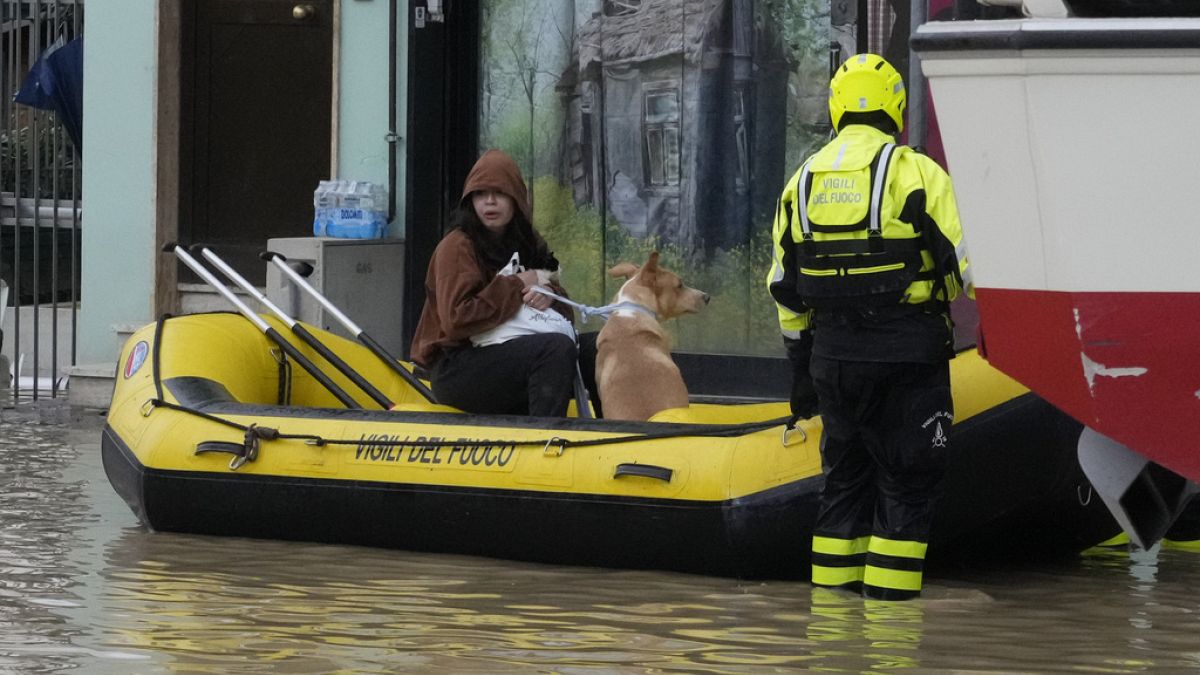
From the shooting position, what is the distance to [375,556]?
6953mm

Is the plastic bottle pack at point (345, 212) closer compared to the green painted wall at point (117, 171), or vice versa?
the plastic bottle pack at point (345, 212)

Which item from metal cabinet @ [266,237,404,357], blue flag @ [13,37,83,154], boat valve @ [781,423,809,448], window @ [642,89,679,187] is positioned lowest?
boat valve @ [781,423,809,448]

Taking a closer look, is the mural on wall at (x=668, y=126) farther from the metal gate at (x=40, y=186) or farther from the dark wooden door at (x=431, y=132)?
the metal gate at (x=40, y=186)

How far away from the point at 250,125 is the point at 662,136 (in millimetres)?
2531

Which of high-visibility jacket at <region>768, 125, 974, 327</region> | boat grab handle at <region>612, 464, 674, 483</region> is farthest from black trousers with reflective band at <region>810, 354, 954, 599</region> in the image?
boat grab handle at <region>612, 464, 674, 483</region>

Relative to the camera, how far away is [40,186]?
12359mm

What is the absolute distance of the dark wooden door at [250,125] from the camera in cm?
1135

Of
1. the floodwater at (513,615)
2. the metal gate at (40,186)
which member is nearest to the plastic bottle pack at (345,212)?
the metal gate at (40,186)

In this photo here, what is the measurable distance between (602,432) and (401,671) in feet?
5.65

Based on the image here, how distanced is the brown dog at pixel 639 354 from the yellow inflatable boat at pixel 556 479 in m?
0.21

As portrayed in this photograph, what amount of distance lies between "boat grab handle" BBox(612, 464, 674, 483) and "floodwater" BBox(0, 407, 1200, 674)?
1.10ft

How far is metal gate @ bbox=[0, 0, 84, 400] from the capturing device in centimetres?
1169

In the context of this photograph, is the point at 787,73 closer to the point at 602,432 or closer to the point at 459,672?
the point at 602,432

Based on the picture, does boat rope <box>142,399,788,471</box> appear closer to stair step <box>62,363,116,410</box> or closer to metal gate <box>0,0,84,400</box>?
stair step <box>62,363,116,410</box>
